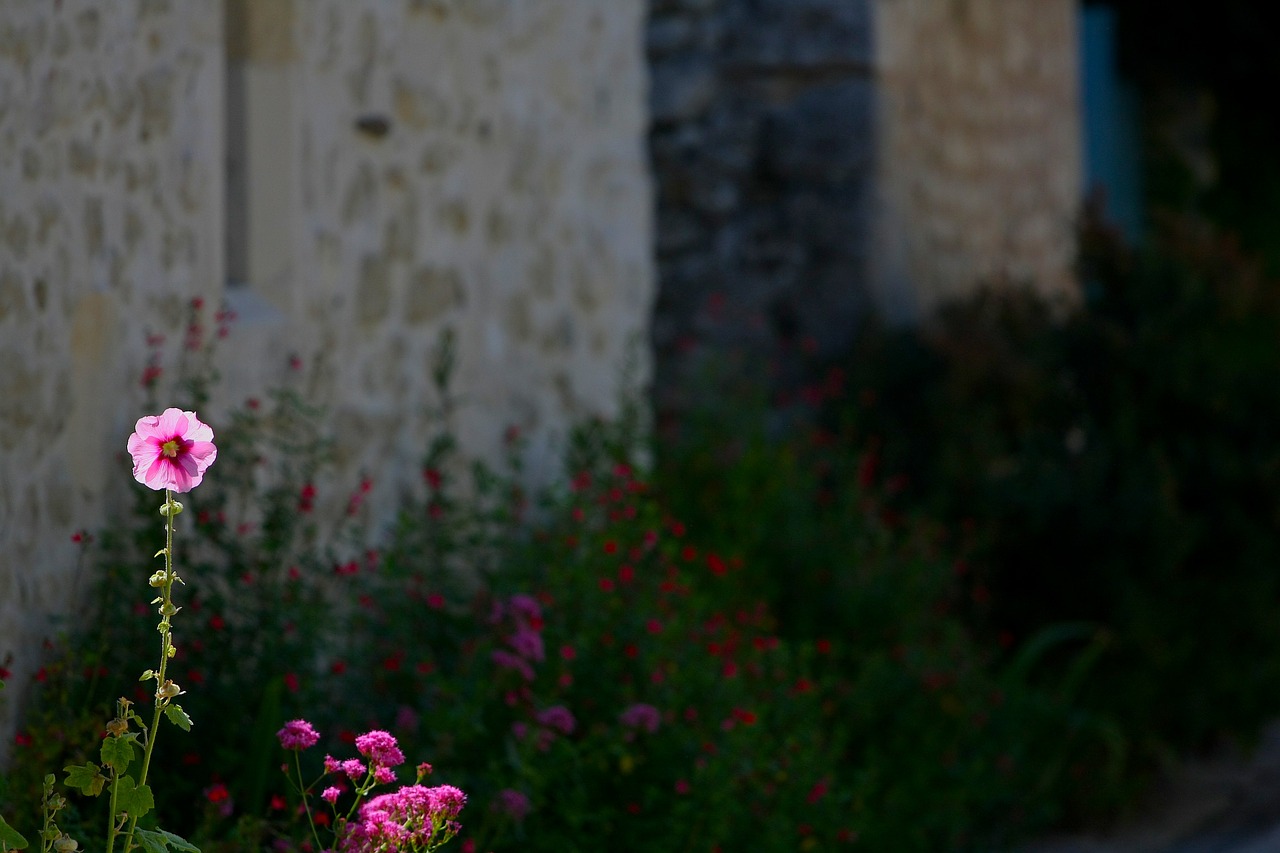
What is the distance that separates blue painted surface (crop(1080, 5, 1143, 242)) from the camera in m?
9.82

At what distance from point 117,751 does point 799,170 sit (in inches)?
194

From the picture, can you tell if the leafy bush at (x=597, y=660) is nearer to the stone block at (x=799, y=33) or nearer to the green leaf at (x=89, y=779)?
the green leaf at (x=89, y=779)

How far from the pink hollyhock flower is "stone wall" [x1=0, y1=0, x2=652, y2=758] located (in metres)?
0.87

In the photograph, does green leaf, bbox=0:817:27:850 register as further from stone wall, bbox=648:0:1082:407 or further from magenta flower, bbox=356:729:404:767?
stone wall, bbox=648:0:1082:407

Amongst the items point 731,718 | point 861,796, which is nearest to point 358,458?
point 731,718

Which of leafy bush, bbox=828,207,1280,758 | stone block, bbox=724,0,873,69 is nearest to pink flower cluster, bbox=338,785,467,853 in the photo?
leafy bush, bbox=828,207,1280,758

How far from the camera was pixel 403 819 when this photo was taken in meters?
1.96

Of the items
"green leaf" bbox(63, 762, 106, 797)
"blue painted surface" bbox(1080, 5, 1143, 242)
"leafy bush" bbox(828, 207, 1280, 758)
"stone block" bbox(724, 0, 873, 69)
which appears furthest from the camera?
"blue painted surface" bbox(1080, 5, 1143, 242)

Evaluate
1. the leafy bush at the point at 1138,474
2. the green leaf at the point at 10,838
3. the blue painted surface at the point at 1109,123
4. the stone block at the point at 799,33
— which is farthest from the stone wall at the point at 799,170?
the green leaf at the point at 10,838

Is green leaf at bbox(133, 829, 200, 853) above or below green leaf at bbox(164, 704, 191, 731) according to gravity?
below

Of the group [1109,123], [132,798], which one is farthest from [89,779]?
[1109,123]

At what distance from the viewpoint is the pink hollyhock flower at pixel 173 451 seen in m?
1.82

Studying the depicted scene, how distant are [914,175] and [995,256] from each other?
3.16 feet

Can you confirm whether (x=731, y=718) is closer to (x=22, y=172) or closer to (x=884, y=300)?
(x=22, y=172)
